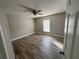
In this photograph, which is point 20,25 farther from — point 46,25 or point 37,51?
point 37,51

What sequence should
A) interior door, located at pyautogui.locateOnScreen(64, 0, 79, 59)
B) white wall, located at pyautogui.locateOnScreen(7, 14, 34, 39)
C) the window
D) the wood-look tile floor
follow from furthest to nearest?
the window
white wall, located at pyautogui.locateOnScreen(7, 14, 34, 39)
the wood-look tile floor
interior door, located at pyautogui.locateOnScreen(64, 0, 79, 59)

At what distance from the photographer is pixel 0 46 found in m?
0.61

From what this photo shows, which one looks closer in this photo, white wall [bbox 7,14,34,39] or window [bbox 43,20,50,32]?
white wall [bbox 7,14,34,39]

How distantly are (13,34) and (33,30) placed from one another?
2.96 m

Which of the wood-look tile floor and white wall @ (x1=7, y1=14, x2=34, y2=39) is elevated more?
white wall @ (x1=7, y1=14, x2=34, y2=39)

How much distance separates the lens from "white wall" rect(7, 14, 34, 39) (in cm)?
489

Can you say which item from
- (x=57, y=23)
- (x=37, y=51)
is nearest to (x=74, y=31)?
(x=37, y=51)

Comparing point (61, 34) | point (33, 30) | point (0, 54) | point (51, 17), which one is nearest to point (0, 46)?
point (0, 54)

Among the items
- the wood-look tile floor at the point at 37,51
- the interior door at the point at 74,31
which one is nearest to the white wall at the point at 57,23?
the wood-look tile floor at the point at 37,51

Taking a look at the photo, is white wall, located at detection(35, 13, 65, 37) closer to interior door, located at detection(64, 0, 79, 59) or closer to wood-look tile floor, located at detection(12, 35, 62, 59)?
wood-look tile floor, located at detection(12, 35, 62, 59)

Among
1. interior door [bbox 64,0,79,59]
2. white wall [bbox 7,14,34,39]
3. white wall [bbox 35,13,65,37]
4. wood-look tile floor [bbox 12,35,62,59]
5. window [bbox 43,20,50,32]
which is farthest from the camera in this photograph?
window [bbox 43,20,50,32]

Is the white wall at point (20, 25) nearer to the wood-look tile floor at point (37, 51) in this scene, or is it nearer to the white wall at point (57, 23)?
the white wall at point (57, 23)

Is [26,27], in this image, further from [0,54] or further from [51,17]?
[0,54]

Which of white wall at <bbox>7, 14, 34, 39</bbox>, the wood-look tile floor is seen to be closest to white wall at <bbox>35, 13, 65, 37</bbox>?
white wall at <bbox>7, 14, 34, 39</bbox>
